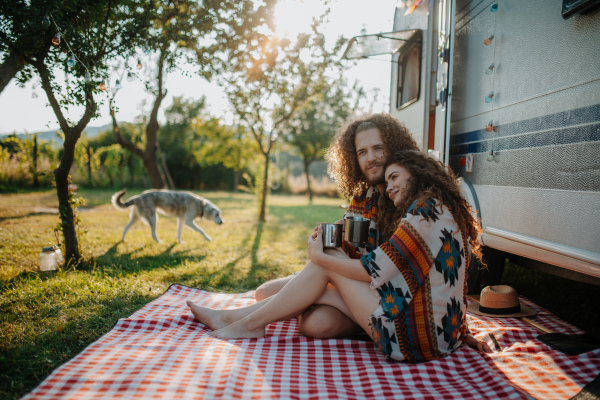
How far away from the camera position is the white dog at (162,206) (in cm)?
635

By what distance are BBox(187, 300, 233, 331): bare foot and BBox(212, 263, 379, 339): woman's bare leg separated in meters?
0.09

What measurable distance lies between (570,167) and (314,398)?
195 cm

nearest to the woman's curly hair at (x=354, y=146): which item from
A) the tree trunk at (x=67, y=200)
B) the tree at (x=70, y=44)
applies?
the tree at (x=70, y=44)

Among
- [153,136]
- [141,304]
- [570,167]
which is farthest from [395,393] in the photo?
[153,136]

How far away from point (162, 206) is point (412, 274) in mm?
5239

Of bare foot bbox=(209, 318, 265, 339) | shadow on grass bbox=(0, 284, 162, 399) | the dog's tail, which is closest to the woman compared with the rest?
bare foot bbox=(209, 318, 265, 339)

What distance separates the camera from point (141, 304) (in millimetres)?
3332

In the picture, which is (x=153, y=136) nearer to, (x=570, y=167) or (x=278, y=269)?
(x=278, y=269)

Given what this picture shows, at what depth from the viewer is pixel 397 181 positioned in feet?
7.84

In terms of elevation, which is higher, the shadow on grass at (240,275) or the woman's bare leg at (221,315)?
the woman's bare leg at (221,315)

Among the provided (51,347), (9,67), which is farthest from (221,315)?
(9,67)

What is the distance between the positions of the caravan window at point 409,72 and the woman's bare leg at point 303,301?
3112mm

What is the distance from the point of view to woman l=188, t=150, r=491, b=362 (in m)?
2.09

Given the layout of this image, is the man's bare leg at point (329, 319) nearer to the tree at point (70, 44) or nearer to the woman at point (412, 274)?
the woman at point (412, 274)
